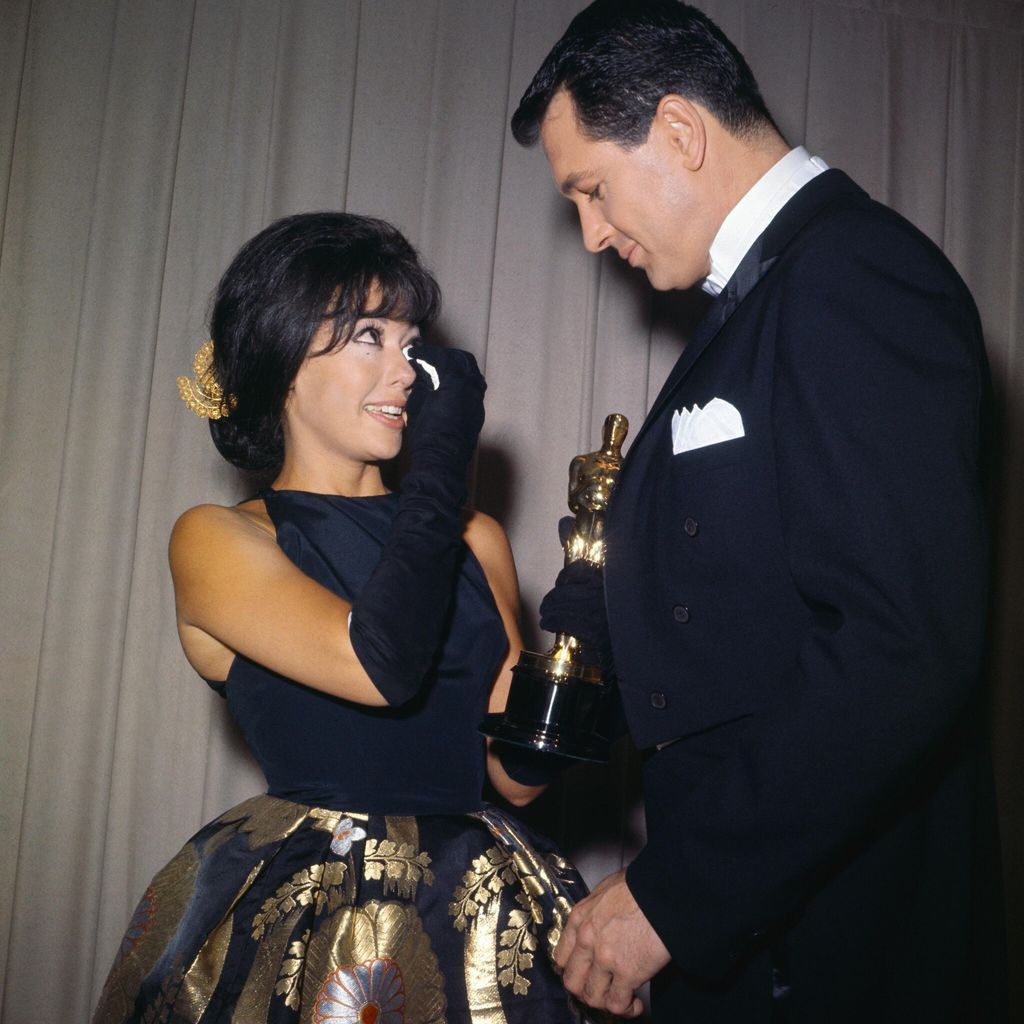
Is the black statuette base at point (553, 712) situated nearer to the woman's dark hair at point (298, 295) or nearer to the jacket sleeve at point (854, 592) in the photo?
the jacket sleeve at point (854, 592)

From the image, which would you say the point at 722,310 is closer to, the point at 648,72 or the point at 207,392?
the point at 648,72

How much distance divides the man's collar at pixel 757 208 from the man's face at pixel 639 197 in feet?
0.10

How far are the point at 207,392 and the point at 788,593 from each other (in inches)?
46.4

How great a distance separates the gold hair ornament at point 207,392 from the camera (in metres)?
1.84

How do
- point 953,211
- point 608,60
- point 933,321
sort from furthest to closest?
point 953,211 < point 608,60 < point 933,321

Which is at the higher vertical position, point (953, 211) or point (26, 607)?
point (953, 211)

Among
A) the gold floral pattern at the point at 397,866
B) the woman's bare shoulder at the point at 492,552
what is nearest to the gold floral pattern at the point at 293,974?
the gold floral pattern at the point at 397,866

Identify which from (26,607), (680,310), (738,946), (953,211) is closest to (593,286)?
(680,310)

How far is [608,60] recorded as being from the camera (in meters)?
1.29

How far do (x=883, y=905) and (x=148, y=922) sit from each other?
98 cm

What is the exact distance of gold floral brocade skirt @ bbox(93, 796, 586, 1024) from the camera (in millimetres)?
1291

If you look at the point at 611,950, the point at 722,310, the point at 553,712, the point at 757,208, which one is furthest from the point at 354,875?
the point at 757,208

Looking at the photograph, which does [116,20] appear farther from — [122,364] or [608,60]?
[608,60]

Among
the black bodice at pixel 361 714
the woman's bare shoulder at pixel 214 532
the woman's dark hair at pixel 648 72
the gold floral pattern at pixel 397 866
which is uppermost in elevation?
the woman's dark hair at pixel 648 72
